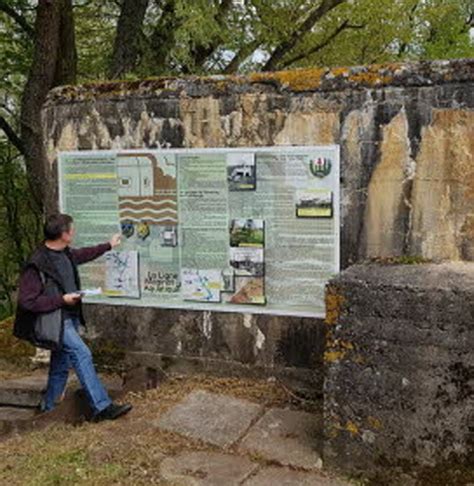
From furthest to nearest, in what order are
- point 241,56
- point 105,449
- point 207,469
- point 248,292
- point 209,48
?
point 241,56
point 209,48
point 248,292
point 105,449
point 207,469

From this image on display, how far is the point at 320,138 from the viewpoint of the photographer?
5.09 metres

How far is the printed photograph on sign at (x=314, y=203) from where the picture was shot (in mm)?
5098

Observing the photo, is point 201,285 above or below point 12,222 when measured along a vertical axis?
below

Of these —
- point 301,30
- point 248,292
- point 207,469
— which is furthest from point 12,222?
point 207,469

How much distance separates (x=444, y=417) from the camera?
3674 millimetres

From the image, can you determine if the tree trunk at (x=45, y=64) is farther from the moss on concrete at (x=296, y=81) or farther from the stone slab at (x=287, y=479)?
the stone slab at (x=287, y=479)

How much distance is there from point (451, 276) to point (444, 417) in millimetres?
896

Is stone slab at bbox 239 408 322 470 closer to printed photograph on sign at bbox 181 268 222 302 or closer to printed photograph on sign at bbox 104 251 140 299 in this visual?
printed photograph on sign at bbox 181 268 222 302

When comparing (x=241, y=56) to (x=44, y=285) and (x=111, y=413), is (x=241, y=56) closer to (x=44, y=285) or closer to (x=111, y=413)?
(x=44, y=285)

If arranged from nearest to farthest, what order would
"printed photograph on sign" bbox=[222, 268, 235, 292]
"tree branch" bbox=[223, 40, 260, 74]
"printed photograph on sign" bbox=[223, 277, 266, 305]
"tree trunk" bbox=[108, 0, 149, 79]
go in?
"printed photograph on sign" bbox=[223, 277, 266, 305] → "printed photograph on sign" bbox=[222, 268, 235, 292] → "tree trunk" bbox=[108, 0, 149, 79] → "tree branch" bbox=[223, 40, 260, 74]

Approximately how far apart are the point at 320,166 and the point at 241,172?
69cm

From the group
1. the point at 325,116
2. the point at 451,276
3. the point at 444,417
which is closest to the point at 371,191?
the point at 325,116

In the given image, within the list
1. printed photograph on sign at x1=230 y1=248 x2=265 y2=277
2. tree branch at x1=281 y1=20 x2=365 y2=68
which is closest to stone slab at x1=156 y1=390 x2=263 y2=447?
printed photograph on sign at x1=230 y1=248 x2=265 y2=277

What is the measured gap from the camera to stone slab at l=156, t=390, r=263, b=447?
181 inches
